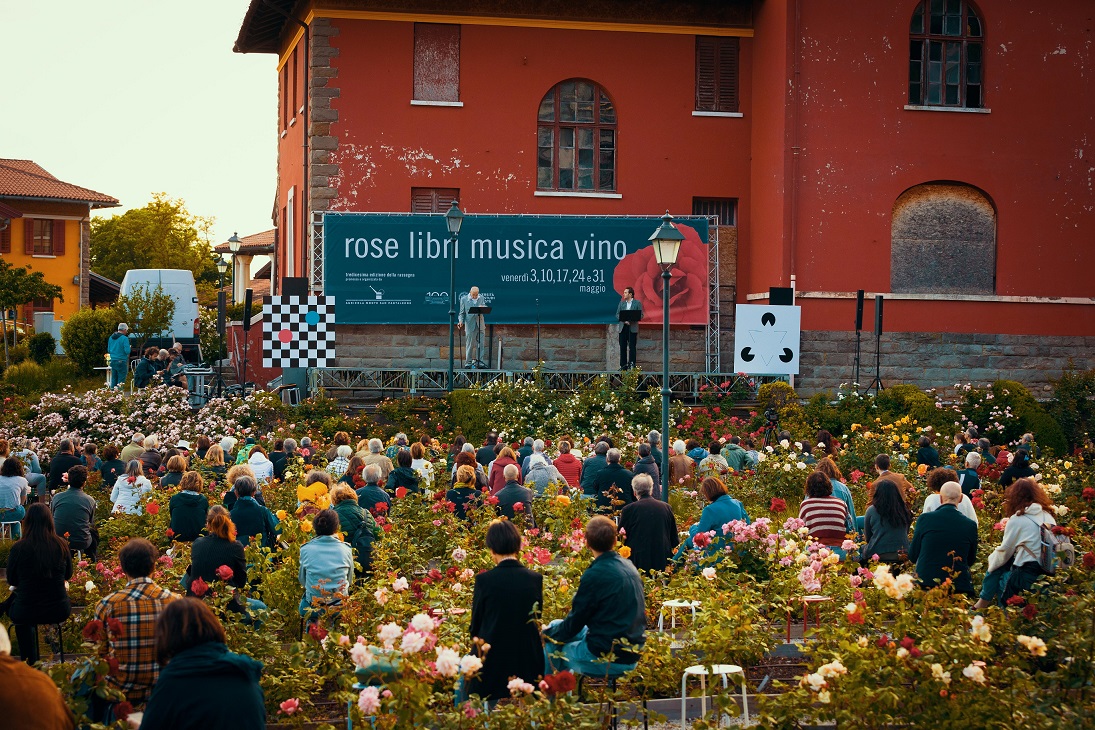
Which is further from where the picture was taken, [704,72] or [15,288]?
[15,288]

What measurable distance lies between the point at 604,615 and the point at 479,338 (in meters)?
17.3

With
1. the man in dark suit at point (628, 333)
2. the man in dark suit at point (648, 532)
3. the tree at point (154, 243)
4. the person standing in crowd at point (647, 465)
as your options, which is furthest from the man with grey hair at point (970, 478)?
the tree at point (154, 243)

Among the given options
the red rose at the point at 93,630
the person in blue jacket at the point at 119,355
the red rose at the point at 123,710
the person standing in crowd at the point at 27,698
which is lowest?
the red rose at the point at 123,710

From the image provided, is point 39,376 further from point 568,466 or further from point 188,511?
point 188,511

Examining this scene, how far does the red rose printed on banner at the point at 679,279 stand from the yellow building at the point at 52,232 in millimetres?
31244

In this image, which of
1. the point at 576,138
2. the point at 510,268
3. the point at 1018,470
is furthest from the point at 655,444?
the point at 576,138

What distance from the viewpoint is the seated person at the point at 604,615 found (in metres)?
7.35

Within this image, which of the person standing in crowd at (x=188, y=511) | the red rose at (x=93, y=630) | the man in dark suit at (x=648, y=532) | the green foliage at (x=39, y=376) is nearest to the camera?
the red rose at (x=93, y=630)

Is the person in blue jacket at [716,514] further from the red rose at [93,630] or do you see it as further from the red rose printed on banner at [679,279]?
the red rose printed on banner at [679,279]

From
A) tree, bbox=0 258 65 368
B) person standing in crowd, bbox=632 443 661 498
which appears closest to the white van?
tree, bbox=0 258 65 368

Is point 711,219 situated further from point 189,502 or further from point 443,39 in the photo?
point 189,502

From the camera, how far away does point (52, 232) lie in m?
51.1

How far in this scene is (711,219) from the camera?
27422 mm

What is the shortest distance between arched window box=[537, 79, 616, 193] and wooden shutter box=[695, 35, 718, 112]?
6.66 ft
